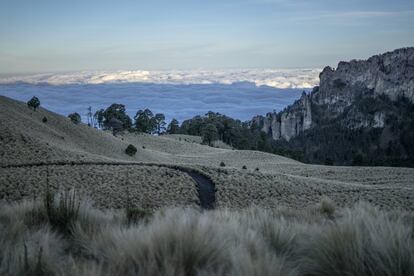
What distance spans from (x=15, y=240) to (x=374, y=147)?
19343 centimetres

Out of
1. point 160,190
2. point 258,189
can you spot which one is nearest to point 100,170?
point 160,190

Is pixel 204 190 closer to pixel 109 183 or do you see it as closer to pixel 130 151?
pixel 109 183

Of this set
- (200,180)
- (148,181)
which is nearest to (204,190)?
(200,180)

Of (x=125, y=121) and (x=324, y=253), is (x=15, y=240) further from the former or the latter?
(x=125, y=121)

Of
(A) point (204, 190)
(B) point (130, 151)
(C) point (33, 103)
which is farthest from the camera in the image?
(C) point (33, 103)

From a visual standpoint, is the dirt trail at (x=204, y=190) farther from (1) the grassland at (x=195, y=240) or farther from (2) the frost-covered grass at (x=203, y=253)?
(2) the frost-covered grass at (x=203, y=253)

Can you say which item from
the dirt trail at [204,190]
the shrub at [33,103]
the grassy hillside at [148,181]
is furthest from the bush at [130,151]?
the dirt trail at [204,190]

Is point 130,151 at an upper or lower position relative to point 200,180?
upper

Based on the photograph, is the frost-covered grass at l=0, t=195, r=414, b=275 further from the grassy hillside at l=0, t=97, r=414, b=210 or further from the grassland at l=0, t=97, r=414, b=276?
the grassy hillside at l=0, t=97, r=414, b=210

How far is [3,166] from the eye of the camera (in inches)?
1433

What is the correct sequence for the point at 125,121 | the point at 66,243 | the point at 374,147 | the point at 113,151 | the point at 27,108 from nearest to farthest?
the point at 66,243
the point at 113,151
the point at 27,108
the point at 125,121
the point at 374,147

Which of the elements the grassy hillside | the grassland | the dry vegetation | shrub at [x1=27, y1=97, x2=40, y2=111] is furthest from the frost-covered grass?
shrub at [x1=27, y1=97, x2=40, y2=111]

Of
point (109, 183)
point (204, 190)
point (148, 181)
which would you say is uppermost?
point (109, 183)

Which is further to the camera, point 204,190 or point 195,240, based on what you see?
point 204,190
